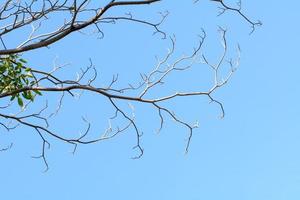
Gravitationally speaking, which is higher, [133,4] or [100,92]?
[133,4]

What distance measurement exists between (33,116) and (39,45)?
0.77m

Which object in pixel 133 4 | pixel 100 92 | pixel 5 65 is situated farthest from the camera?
pixel 5 65

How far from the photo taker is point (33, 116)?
4.21 meters

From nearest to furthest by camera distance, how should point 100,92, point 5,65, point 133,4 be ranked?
point 133,4
point 100,92
point 5,65

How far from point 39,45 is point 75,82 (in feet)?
1.50

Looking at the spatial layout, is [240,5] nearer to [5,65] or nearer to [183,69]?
[183,69]

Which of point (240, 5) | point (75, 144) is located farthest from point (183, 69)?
point (75, 144)

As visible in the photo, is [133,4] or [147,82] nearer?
[133,4]

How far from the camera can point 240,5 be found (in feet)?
12.9

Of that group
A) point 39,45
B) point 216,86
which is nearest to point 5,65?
point 39,45

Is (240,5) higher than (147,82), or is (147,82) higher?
(240,5)

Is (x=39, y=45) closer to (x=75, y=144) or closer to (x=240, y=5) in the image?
(x=75, y=144)

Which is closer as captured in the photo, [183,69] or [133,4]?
[133,4]

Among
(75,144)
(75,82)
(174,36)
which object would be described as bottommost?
(75,144)
